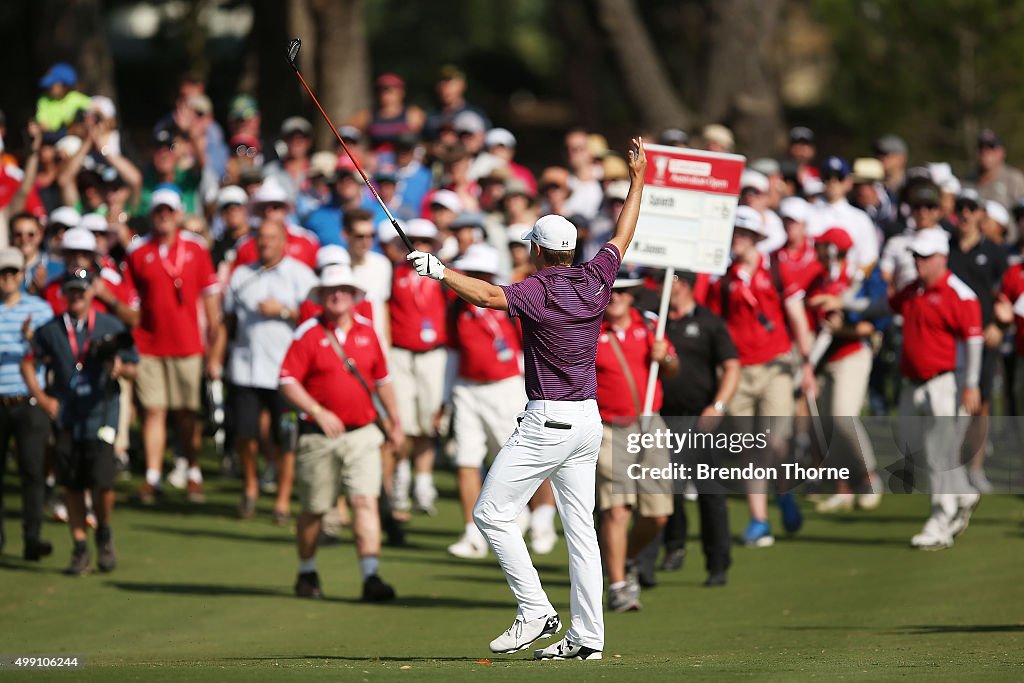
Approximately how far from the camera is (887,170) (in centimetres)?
1966

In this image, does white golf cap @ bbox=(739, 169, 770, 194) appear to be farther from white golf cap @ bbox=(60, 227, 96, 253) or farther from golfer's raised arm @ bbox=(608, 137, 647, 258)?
A: golfer's raised arm @ bbox=(608, 137, 647, 258)

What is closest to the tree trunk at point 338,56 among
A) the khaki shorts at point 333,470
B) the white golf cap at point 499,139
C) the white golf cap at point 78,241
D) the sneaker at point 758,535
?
the white golf cap at point 499,139

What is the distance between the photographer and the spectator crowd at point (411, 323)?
1227 cm

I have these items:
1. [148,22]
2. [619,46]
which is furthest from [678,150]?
[148,22]

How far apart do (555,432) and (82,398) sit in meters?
5.27

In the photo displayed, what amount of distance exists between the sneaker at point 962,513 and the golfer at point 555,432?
5513 millimetres

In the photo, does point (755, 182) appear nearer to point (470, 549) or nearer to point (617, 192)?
point (617, 192)

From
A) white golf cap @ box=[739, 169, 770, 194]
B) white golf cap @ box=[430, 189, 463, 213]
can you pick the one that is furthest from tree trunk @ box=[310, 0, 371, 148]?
white golf cap @ box=[739, 169, 770, 194]

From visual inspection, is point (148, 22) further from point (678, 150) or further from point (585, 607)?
point (585, 607)

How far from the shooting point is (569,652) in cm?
918

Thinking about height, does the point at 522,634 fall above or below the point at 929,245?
below

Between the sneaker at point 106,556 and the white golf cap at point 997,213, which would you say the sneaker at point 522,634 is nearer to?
the sneaker at point 106,556

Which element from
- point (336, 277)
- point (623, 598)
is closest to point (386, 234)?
point (336, 277)

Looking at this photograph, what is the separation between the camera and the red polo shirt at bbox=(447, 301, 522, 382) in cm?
1391
